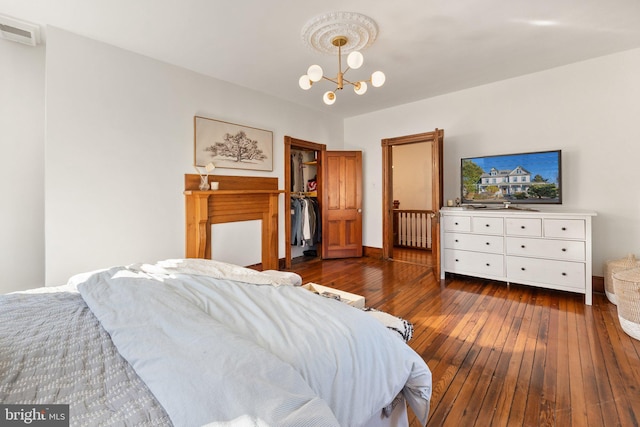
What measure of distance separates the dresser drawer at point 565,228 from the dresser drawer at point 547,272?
0.28m

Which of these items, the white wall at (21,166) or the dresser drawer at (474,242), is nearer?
the white wall at (21,166)

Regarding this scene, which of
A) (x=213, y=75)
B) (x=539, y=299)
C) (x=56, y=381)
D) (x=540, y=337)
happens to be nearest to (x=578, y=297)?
(x=539, y=299)

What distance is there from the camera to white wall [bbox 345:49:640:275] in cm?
300

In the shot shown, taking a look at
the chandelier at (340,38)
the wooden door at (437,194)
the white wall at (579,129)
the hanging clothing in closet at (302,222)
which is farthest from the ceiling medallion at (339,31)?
the hanging clothing in closet at (302,222)

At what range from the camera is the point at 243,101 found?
385 centimetres

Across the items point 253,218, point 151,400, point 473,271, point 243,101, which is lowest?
point 473,271

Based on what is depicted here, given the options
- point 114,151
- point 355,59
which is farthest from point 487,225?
point 114,151

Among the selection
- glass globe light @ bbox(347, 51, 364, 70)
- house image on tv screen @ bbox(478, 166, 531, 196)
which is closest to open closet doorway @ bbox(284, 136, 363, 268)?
house image on tv screen @ bbox(478, 166, 531, 196)

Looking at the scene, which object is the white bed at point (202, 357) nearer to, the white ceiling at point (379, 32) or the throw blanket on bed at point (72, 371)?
the throw blanket on bed at point (72, 371)

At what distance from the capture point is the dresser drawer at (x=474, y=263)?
3.37 metres

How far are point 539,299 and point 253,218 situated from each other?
3500 mm

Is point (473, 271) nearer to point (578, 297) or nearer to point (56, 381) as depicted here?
point (578, 297)

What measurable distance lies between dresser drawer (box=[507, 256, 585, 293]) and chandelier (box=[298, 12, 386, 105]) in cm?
260

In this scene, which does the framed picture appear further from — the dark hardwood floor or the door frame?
the dark hardwood floor
